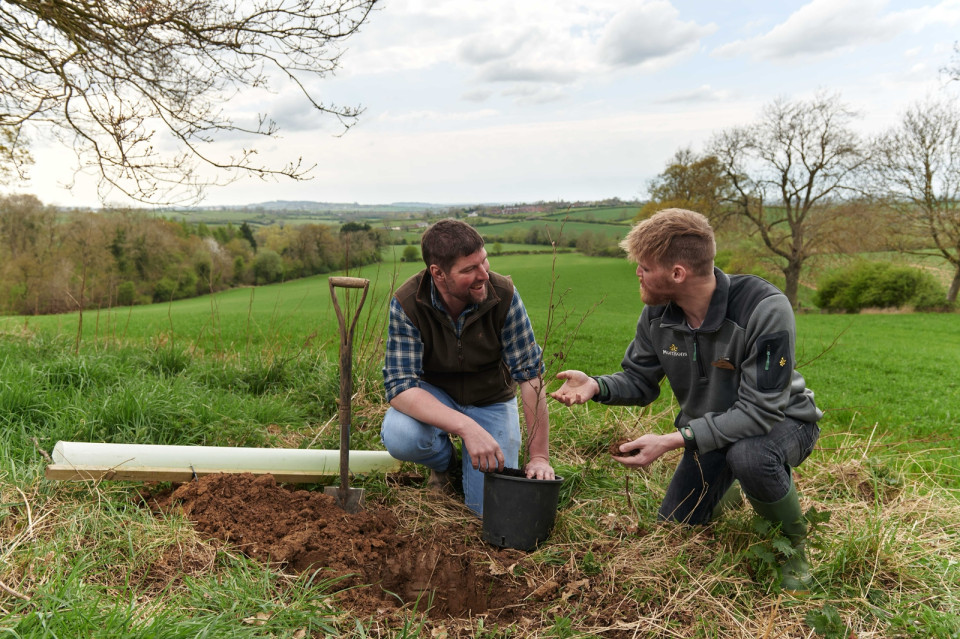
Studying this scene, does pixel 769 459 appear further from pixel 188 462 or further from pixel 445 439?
pixel 188 462

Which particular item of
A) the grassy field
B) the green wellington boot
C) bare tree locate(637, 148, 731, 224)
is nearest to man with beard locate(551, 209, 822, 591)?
the green wellington boot

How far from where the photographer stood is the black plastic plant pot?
2480 mm

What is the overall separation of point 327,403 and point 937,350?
641 inches

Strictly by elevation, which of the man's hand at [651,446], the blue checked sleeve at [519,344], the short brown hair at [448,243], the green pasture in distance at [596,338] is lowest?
the green pasture in distance at [596,338]

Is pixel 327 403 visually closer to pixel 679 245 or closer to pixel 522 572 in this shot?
pixel 522 572

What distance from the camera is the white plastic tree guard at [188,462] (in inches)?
109

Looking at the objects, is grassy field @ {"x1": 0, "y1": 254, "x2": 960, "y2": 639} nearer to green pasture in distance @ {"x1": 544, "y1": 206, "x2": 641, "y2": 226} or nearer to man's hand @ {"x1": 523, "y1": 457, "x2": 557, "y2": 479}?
man's hand @ {"x1": 523, "y1": 457, "x2": 557, "y2": 479}

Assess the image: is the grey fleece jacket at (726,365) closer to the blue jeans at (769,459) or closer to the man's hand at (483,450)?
the blue jeans at (769,459)

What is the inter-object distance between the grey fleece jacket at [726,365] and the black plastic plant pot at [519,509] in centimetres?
49

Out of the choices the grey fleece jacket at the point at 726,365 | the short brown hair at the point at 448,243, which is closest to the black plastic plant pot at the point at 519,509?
the grey fleece jacket at the point at 726,365

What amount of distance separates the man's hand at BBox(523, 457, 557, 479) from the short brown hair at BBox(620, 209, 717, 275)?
1026mm

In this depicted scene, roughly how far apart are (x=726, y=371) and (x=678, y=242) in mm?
569

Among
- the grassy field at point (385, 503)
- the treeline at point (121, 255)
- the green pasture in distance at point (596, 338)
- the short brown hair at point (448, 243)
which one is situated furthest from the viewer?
the treeline at point (121, 255)

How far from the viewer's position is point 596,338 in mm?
15008
